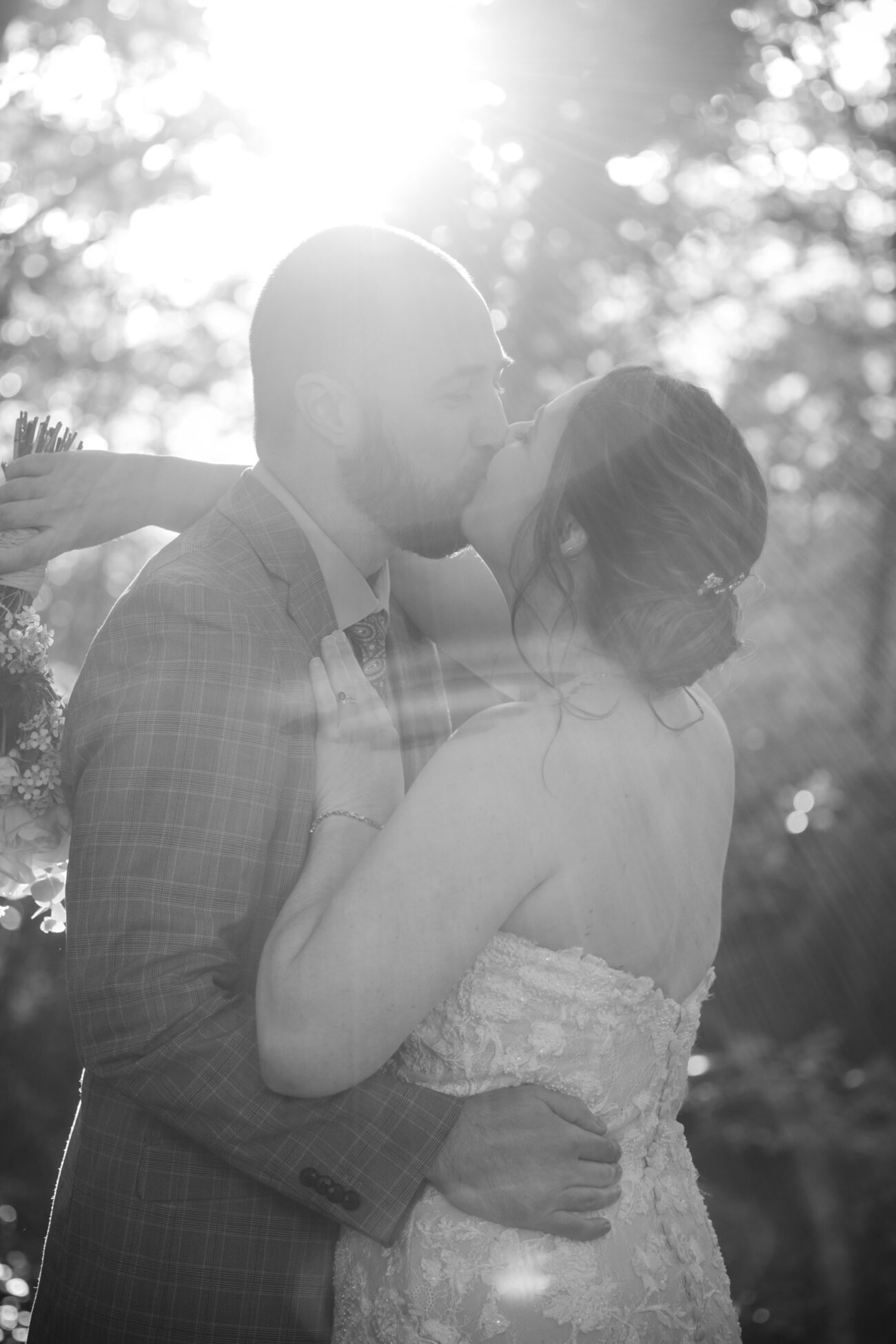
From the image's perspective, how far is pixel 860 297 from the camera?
34.5ft

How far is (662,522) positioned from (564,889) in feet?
2.43

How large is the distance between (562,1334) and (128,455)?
2.23 m

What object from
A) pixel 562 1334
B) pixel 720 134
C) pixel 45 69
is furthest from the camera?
pixel 45 69

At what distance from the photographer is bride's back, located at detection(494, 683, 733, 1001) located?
2207 millimetres

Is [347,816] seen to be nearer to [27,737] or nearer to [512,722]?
[512,722]

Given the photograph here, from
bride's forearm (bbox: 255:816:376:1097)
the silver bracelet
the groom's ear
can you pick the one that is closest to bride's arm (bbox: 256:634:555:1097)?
bride's forearm (bbox: 255:816:376:1097)

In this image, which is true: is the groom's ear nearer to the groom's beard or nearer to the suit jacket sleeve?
the groom's beard

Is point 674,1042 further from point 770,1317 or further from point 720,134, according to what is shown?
point 720,134

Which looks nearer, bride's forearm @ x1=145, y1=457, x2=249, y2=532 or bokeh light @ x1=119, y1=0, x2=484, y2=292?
bride's forearm @ x1=145, y1=457, x2=249, y2=532

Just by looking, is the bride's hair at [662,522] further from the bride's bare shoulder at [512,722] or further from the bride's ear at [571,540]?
the bride's bare shoulder at [512,722]

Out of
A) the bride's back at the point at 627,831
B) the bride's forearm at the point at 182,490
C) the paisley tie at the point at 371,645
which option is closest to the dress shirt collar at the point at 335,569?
the paisley tie at the point at 371,645

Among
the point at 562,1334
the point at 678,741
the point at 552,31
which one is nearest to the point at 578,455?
the point at 678,741

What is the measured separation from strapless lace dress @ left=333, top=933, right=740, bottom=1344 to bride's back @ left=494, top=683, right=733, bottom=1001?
0.23 feet

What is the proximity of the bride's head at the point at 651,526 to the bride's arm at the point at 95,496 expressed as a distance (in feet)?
3.65
